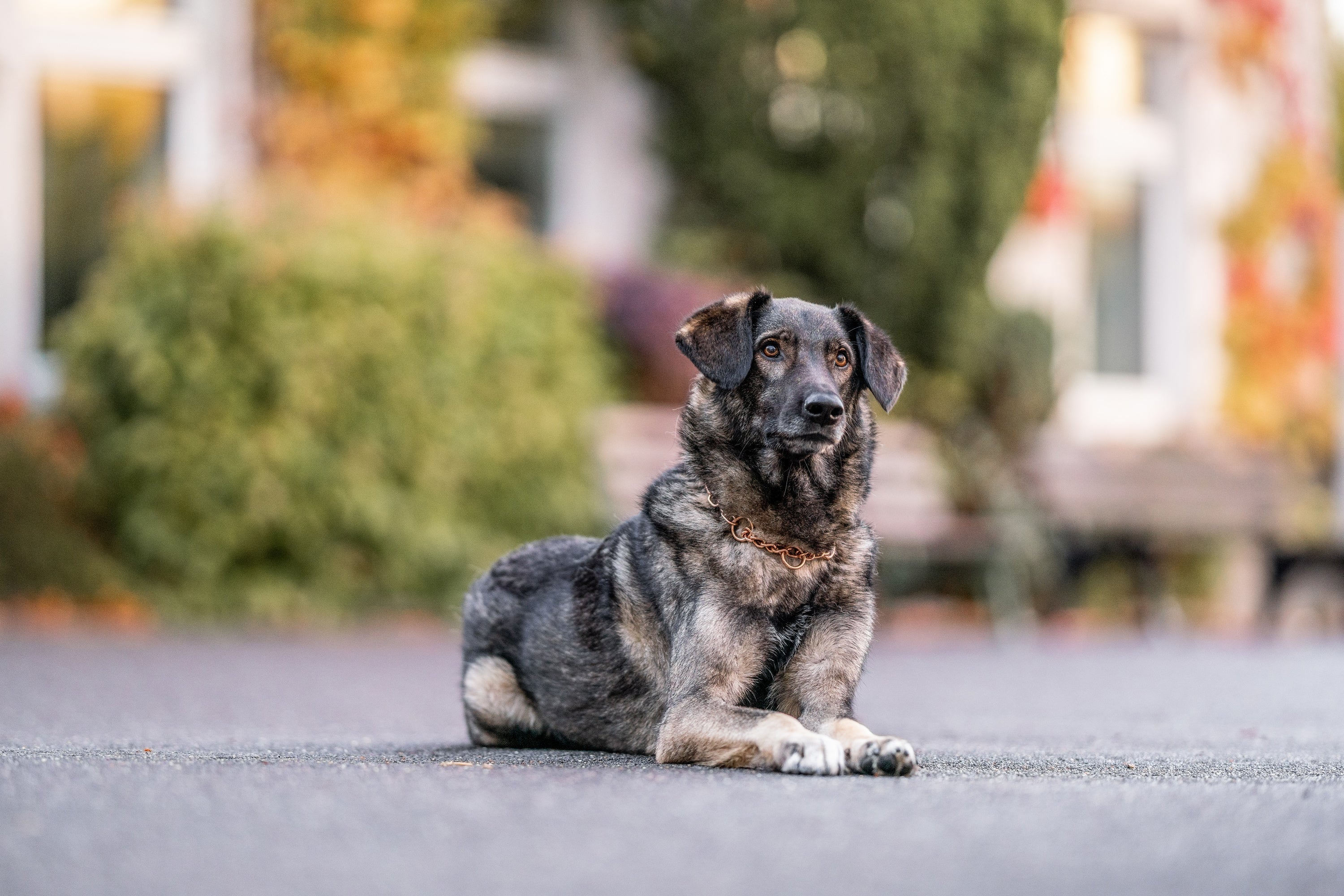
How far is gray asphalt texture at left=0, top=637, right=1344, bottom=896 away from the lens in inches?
123

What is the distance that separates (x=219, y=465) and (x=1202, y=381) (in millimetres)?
11937

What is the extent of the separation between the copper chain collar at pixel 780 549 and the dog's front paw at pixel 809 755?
631mm

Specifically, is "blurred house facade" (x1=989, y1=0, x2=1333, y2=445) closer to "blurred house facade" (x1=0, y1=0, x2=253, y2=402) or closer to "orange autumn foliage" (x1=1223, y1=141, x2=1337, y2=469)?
"orange autumn foliage" (x1=1223, y1=141, x2=1337, y2=469)

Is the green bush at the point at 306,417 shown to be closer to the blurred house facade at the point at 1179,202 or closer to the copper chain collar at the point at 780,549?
the copper chain collar at the point at 780,549

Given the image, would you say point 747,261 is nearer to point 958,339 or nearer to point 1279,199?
point 958,339

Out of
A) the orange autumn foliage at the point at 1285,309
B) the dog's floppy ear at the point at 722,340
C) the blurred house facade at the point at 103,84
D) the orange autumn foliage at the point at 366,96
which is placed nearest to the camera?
the dog's floppy ear at the point at 722,340

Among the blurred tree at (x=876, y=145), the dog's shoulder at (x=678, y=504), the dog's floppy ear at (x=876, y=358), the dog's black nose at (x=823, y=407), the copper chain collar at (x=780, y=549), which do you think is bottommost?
the copper chain collar at (x=780, y=549)

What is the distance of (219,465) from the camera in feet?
39.2

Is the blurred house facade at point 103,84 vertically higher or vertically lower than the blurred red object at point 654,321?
higher

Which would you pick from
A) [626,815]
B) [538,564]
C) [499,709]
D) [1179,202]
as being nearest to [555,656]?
[499,709]

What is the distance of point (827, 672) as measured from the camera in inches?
192

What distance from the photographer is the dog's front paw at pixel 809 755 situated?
4.41 meters

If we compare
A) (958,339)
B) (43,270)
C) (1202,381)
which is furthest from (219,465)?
(1202,381)

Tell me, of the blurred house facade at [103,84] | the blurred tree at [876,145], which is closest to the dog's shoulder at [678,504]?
the blurred house facade at [103,84]
